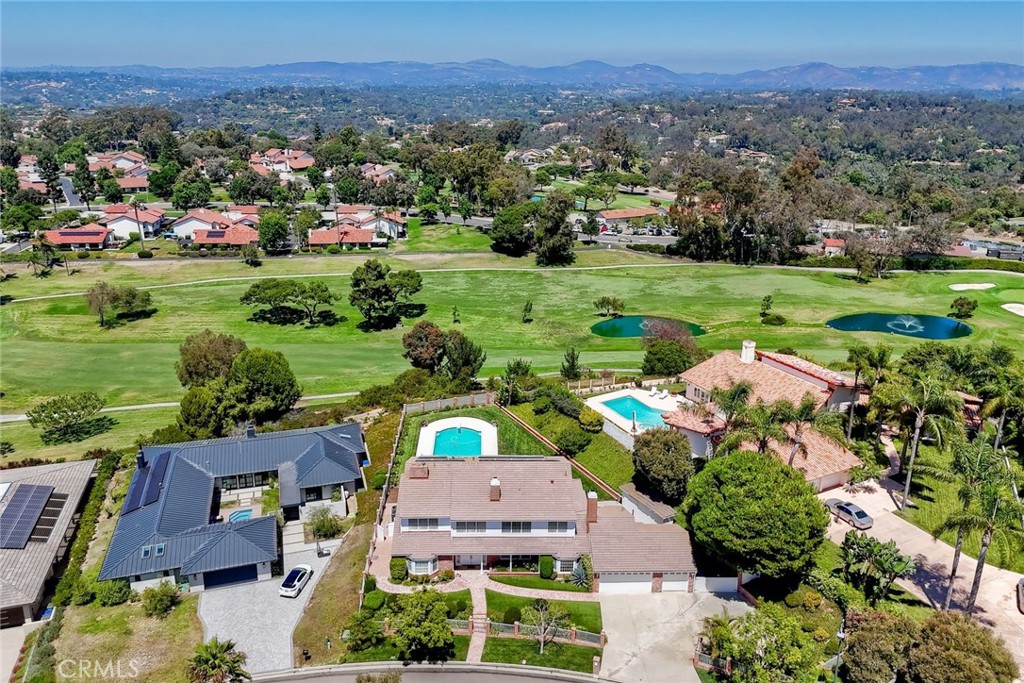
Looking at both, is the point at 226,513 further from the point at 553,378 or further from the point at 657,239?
the point at 657,239

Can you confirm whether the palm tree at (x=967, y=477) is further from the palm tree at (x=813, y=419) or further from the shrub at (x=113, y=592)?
the shrub at (x=113, y=592)

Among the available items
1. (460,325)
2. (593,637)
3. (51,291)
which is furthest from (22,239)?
(593,637)

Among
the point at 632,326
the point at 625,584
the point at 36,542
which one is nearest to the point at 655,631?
the point at 625,584

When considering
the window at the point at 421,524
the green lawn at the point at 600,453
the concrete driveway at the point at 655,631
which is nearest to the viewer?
the concrete driveway at the point at 655,631

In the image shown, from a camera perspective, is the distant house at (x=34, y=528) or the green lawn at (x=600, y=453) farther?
the green lawn at (x=600, y=453)

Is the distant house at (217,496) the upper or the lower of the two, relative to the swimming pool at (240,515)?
upper

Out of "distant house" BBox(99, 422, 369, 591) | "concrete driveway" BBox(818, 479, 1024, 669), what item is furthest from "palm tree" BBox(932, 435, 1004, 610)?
"distant house" BBox(99, 422, 369, 591)

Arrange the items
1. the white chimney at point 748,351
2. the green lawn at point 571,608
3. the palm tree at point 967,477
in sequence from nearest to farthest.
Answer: the palm tree at point 967,477, the green lawn at point 571,608, the white chimney at point 748,351

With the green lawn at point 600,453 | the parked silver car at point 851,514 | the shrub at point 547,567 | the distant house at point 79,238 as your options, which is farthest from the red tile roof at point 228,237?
the parked silver car at point 851,514

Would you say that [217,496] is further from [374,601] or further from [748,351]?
[748,351]
